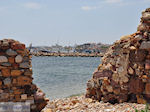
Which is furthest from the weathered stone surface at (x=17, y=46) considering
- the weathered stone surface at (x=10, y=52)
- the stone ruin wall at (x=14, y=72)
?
the weathered stone surface at (x=10, y=52)

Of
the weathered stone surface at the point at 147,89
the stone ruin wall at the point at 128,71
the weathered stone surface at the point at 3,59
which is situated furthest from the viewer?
the stone ruin wall at the point at 128,71

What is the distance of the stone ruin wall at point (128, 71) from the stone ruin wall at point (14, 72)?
3.07m

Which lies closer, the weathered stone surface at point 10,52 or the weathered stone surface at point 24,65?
the weathered stone surface at point 10,52

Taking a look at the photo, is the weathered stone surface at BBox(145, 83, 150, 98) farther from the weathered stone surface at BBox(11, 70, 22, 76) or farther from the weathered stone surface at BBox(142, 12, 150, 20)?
the weathered stone surface at BBox(11, 70, 22, 76)

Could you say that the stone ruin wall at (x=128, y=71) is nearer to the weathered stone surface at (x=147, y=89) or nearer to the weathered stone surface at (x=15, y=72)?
the weathered stone surface at (x=147, y=89)

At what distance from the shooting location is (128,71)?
743cm

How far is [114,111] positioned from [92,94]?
261cm

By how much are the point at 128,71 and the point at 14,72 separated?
3.74 metres

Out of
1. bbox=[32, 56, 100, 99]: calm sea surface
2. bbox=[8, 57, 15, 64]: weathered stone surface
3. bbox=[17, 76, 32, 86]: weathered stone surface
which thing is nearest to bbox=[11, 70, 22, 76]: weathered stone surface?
bbox=[17, 76, 32, 86]: weathered stone surface

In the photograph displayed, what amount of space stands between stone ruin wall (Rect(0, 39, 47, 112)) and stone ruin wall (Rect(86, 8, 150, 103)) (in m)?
3.07

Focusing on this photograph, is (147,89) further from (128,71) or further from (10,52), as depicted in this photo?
(10,52)

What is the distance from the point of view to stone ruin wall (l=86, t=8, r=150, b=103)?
278 inches

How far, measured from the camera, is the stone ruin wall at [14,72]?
19.7 feet

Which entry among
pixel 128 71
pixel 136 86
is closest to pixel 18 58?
pixel 128 71
